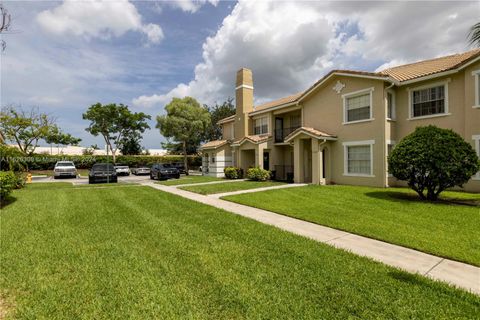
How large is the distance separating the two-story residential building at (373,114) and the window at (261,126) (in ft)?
6.69

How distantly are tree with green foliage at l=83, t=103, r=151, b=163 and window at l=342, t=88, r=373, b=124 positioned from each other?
33.7 meters

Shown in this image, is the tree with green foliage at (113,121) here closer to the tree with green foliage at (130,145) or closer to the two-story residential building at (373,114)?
the tree with green foliage at (130,145)

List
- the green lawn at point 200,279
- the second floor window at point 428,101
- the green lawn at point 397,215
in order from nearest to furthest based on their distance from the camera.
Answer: the green lawn at point 200,279 → the green lawn at point 397,215 → the second floor window at point 428,101

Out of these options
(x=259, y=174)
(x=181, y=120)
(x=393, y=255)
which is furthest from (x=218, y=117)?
(x=393, y=255)

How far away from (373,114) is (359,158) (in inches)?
106

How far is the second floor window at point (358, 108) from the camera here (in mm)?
14812

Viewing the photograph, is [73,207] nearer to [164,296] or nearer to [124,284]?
[124,284]

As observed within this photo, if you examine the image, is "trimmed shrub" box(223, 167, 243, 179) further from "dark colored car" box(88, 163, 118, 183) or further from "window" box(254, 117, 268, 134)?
"dark colored car" box(88, 163, 118, 183)

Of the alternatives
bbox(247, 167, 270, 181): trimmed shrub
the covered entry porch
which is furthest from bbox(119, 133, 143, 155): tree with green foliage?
the covered entry porch

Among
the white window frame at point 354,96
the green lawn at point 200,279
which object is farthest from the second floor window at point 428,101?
the green lawn at point 200,279

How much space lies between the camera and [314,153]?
16.3 metres

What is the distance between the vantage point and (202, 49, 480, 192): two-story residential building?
1216cm

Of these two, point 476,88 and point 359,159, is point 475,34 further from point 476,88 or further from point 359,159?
point 359,159

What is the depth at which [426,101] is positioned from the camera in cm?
1338
